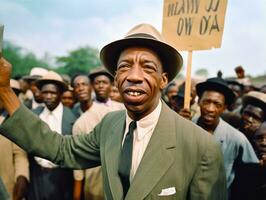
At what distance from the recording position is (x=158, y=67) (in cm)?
226

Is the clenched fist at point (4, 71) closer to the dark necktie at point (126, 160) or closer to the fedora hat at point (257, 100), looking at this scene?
the dark necktie at point (126, 160)

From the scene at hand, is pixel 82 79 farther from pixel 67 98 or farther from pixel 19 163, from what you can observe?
pixel 19 163

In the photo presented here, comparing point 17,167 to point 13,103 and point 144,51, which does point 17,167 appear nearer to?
point 13,103

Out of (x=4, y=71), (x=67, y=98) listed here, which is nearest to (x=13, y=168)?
(x=4, y=71)

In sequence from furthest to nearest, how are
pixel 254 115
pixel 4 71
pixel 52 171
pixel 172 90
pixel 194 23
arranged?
pixel 172 90 < pixel 52 171 < pixel 254 115 < pixel 194 23 < pixel 4 71

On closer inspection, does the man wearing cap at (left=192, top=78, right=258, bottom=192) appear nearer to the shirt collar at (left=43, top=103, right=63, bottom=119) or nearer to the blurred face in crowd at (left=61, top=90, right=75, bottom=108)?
the shirt collar at (left=43, top=103, right=63, bottom=119)

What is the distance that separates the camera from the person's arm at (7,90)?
6.88 feet

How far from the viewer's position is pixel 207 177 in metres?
2.17

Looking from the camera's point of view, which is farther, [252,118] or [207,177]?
[252,118]

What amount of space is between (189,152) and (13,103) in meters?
1.03

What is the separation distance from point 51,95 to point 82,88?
955 millimetres

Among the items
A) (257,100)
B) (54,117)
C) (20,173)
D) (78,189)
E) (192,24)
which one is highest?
(192,24)

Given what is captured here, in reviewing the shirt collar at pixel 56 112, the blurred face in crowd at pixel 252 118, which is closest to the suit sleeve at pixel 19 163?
the shirt collar at pixel 56 112

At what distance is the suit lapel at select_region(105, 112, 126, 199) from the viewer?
2.17 metres
